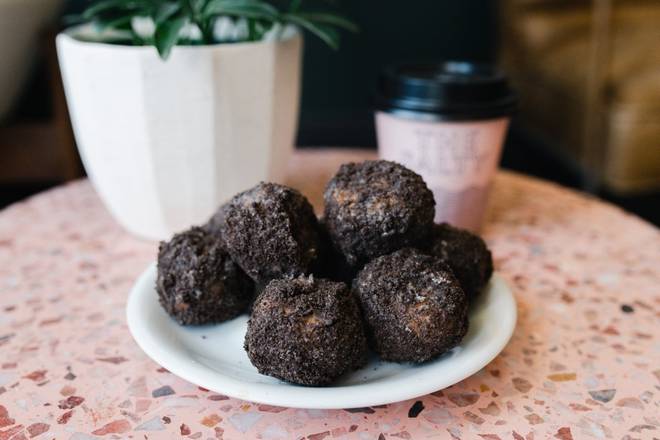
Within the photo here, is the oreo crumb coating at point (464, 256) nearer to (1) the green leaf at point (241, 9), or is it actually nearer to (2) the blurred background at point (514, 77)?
(1) the green leaf at point (241, 9)

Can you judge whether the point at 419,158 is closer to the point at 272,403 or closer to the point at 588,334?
the point at 588,334

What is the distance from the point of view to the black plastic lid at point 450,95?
0.92 m

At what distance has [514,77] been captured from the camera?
9.02 feet

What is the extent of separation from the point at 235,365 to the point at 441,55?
2.31m

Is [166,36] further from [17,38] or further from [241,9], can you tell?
[17,38]

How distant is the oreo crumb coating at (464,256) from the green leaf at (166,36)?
1.40 feet

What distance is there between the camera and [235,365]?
0.64 metres

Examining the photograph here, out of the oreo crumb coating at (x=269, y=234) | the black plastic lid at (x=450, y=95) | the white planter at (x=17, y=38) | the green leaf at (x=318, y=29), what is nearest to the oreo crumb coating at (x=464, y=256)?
the oreo crumb coating at (x=269, y=234)

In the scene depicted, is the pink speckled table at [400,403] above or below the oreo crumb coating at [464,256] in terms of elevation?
below

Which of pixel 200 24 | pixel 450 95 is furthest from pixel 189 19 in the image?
pixel 450 95

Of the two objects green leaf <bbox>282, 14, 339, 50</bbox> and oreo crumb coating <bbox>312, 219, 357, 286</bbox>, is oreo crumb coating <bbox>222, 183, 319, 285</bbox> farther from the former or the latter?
green leaf <bbox>282, 14, 339, 50</bbox>

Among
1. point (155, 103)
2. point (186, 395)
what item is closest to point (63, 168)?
point (155, 103)

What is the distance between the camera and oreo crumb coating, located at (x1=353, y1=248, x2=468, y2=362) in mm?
581

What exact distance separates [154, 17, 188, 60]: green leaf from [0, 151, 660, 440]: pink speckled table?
31 cm
